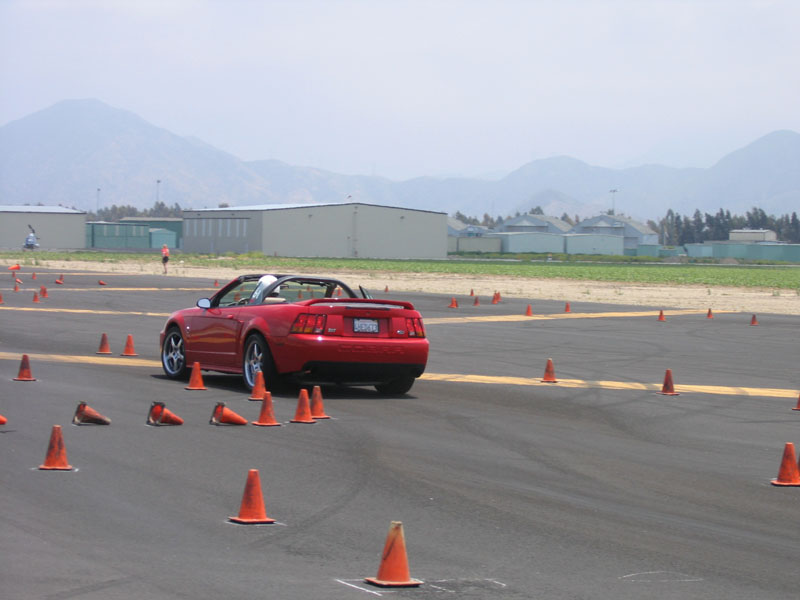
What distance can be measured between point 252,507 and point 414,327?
6.29 metres

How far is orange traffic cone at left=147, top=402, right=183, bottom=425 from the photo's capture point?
1045 cm

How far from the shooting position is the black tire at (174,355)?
47.1ft

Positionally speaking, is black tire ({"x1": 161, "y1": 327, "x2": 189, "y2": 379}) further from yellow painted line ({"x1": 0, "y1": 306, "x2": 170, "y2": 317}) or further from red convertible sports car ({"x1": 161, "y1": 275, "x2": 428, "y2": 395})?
yellow painted line ({"x1": 0, "y1": 306, "x2": 170, "y2": 317})

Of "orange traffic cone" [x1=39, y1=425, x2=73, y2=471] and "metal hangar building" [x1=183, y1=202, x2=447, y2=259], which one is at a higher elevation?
"metal hangar building" [x1=183, y1=202, x2=447, y2=259]

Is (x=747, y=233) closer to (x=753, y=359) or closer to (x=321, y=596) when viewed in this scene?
(x=753, y=359)

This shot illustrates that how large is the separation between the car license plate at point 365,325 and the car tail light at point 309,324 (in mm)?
360

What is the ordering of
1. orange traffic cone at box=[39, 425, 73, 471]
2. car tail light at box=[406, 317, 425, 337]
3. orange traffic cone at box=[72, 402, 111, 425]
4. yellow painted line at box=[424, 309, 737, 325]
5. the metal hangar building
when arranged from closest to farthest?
orange traffic cone at box=[39, 425, 73, 471] < orange traffic cone at box=[72, 402, 111, 425] < car tail light at box=[406, 317, 425, 337] < yellow painted line at box=[424, 309, 737, 325] < the metal hangar building

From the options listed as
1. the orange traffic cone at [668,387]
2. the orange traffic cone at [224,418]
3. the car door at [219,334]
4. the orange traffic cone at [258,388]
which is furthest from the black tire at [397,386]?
the orange traffic cone at [668,387]

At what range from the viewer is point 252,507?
6906mm

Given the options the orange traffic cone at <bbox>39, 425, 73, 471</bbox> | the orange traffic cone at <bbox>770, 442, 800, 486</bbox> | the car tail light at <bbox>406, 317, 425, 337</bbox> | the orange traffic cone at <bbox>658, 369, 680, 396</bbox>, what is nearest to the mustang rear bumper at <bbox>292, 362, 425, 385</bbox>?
the car tail light at <bbox>406, 317, 425, 337</bbox>

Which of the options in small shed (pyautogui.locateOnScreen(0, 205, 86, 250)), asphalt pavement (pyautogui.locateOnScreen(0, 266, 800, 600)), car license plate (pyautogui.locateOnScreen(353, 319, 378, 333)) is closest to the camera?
asphalt pavement (pyautogui.locateOnScreen(0, 266, 800, 600))

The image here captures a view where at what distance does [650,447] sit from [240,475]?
3.89 m

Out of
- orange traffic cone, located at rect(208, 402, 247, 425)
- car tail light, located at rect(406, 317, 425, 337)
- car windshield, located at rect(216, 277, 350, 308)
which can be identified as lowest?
orange traffic cone, located at rect(208, 402, 247, 425)

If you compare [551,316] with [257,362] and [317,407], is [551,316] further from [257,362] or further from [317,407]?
[317,407]
